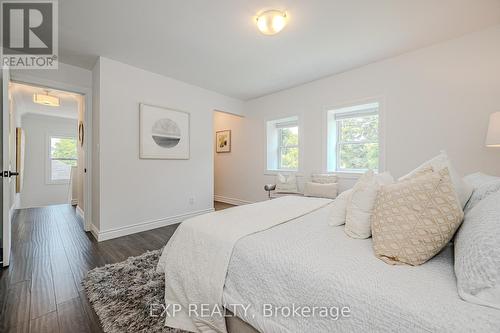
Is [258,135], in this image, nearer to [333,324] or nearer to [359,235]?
[359,235]

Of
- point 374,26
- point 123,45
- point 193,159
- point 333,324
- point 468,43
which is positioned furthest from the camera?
point 193,159

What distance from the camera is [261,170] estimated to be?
465 centimetres

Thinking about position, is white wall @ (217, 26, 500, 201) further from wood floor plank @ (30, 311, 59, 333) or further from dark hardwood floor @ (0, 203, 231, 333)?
wood floor plank @ (30, 311, 59, 333)

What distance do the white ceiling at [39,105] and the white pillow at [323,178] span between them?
4788 mm

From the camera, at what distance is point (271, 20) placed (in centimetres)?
Answer: 205

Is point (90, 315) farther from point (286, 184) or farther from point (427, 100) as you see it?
point (427, 100)

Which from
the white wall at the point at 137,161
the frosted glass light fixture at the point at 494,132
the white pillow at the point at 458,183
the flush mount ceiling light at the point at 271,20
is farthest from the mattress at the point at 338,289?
the white wall at the point at 137,161

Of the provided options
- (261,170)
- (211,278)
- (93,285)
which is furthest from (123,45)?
(261,170)

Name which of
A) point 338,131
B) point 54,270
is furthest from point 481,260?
point 338,131

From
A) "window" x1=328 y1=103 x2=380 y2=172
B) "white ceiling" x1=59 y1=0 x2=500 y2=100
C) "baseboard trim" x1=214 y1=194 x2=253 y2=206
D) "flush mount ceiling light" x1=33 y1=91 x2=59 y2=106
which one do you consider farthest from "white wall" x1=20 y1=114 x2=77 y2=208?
"window" x1=328 y1=103 x2=380 y2=172

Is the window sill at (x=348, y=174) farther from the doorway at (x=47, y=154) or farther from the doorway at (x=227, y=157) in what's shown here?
the doorway at (x=47, y=154)

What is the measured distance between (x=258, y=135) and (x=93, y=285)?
374 centimetres

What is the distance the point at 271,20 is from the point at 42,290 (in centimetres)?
313

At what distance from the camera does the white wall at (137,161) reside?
287cm
